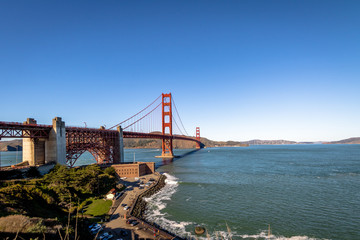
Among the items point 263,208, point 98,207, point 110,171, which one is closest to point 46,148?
point 110,171

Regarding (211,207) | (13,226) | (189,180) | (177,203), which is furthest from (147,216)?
(189,180)

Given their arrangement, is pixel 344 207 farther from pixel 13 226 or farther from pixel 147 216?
pixel 13 226

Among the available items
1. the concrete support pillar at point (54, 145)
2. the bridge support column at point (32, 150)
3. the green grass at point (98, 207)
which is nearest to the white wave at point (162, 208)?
the green grass at point (98, 207)

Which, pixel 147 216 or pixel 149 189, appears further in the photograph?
pixel 149 189

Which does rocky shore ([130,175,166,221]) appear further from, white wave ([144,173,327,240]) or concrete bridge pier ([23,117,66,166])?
concrete bridge pier ([23,117,66,166])

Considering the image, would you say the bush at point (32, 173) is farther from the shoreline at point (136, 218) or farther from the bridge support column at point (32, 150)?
the shoreline at point (136, 218)

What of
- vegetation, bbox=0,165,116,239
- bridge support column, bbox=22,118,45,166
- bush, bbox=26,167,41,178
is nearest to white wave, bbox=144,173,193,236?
vegetation, bbox=0,165,116,239

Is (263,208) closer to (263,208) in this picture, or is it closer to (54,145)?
(263,208)
